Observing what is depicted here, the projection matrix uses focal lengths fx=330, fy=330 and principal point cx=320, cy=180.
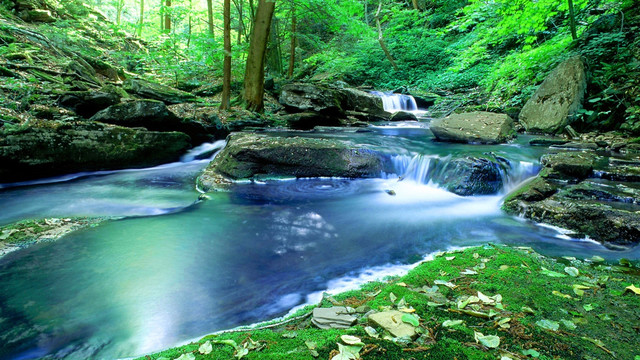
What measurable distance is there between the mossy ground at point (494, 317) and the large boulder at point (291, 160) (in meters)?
4.75

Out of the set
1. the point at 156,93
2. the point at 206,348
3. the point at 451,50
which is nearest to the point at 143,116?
the point at 156,93

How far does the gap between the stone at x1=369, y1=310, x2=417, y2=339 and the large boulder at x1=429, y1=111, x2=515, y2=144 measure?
8063 mm

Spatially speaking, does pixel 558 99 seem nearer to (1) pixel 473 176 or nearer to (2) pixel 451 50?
(1) pixel 473 176

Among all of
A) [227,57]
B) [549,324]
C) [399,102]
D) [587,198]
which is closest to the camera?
[549,324]

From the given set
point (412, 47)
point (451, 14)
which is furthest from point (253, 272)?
point (451, 14)

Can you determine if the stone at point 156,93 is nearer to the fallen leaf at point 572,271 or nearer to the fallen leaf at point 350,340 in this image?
the fallen leaf at point 350,340

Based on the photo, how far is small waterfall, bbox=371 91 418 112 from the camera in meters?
17.0

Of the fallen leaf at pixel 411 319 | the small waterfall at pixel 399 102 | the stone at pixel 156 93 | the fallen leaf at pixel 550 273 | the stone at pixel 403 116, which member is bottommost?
the fallen leaf at pixel 550 273

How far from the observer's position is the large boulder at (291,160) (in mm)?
7566

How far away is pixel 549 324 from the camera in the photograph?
2.14 meters

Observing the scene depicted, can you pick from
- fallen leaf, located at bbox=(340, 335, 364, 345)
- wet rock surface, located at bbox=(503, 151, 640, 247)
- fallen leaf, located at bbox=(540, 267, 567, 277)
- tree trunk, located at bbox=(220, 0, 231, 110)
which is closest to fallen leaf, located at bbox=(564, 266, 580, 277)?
fallen leaf, located at bbox=(540, 267, 567, 277)

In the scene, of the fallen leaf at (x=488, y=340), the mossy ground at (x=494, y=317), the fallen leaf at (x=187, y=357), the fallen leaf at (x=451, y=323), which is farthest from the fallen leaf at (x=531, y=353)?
the fallen leaf at (x=187, y=357)

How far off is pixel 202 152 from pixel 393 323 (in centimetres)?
922

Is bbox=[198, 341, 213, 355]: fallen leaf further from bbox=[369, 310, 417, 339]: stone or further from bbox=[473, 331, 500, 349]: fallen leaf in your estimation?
bbox=[473, 331, 500, 349]: fallen leaf
